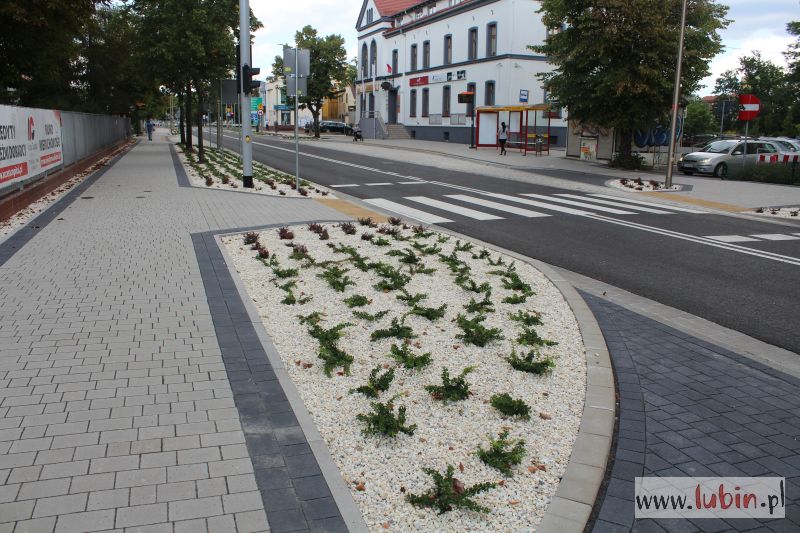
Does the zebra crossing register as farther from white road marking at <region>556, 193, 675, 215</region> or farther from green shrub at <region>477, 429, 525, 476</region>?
green shrub at <region>477, 429, 525, 476</region>

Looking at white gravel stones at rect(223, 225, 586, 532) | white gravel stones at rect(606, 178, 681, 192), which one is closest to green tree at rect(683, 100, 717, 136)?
white gravel stones at rect(606, 178, 681, 192)

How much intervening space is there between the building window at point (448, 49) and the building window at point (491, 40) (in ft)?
17.2

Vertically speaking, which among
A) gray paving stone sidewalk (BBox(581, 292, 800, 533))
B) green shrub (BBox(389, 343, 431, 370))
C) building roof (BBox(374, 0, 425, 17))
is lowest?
gray paving stone sidewalk (BBox(581, 292, 800, 533))

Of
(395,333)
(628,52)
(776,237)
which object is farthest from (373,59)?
(395,333)

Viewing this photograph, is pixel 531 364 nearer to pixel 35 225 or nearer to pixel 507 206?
pixel 35 225

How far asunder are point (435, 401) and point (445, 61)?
51.9m

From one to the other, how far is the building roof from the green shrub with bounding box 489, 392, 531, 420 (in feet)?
204

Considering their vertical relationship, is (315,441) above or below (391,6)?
below

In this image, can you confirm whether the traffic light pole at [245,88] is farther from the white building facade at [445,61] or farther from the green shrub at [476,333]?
the white building facade at [445,61]

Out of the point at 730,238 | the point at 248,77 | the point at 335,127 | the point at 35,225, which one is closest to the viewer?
the point at 35,225

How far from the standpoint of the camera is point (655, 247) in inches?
434

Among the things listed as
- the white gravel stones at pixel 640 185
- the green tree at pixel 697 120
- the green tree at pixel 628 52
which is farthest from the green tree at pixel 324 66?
the white gravel stones at pixel 640 185

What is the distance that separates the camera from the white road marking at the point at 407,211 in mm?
13846

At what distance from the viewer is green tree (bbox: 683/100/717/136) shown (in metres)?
66.1
